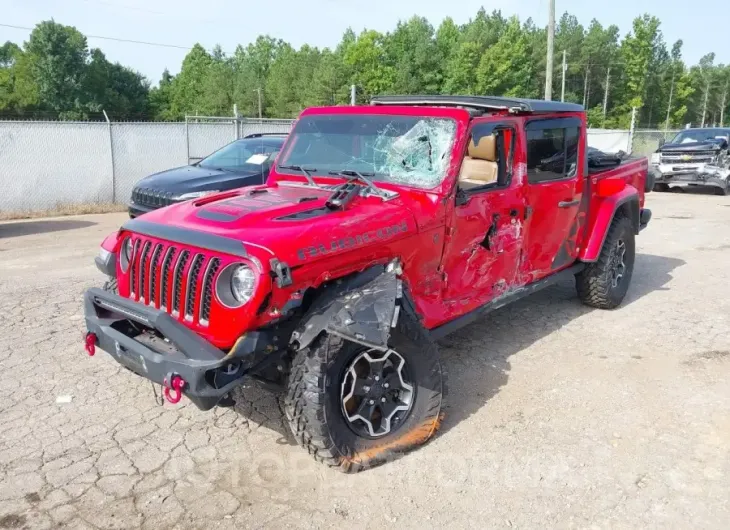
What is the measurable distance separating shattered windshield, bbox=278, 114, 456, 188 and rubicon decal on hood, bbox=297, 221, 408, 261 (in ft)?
1.69

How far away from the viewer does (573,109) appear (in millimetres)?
5395

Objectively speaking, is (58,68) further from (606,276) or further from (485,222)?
(485,222)

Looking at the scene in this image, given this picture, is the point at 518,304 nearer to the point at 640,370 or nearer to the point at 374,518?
the point at 640,370

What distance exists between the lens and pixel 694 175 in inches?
620

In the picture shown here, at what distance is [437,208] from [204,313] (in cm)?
158

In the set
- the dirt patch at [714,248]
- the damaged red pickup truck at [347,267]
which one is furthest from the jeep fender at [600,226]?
the dirt patch at [714,248]

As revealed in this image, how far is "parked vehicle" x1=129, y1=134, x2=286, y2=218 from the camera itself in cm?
858

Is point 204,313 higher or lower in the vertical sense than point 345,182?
lower

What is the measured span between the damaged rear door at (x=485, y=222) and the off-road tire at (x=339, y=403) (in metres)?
0.72

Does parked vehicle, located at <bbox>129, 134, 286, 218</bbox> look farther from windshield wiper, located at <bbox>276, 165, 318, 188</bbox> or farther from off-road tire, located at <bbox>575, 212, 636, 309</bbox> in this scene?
off-road tire, located at <bbox>575, 212, 636, 309</bbox>

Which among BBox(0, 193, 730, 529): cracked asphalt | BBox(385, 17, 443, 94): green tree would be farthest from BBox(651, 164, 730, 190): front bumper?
BBox(385, 17, 443, 94): green tree

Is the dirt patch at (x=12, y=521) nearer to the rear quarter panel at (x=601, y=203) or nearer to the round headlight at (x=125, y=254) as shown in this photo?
the round headlight at (x=125, y=254)

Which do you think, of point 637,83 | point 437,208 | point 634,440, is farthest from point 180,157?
point 637,83

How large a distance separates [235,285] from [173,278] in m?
0.40
